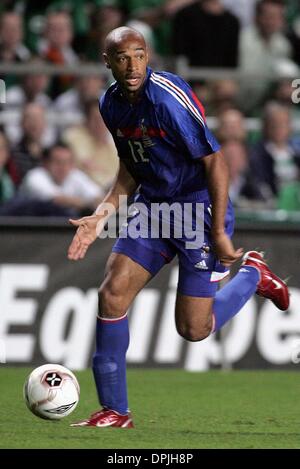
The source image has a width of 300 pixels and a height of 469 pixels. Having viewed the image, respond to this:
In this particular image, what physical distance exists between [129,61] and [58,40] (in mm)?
5997

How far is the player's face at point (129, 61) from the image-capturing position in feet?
20.1

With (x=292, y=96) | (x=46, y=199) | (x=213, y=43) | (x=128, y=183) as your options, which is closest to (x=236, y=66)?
(x=213, y=43)

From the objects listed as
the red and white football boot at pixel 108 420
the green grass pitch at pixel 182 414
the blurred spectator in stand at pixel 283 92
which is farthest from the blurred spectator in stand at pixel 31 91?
the red and white football boot at pixel 108 420

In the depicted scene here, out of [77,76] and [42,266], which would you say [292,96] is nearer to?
[77,76]

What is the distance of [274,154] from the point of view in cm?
1117

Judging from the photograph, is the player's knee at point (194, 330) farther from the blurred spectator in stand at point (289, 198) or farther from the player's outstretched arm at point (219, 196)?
the blurred spectator in stand at point (289, 198)

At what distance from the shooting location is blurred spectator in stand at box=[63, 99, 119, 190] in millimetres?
10836

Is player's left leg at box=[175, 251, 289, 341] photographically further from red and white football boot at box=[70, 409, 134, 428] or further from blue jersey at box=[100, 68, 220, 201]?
red and white football boot at box=[70, 409, 134, 428]

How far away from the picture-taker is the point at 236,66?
12.4 m

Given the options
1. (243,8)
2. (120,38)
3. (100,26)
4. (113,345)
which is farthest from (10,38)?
(113,345)

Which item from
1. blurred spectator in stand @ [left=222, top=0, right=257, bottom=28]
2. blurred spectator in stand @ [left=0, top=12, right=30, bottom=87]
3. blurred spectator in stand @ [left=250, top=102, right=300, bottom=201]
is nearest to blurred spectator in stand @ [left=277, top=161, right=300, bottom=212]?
blurred spectator in stand @ [left=250, top=102, right=300, bottom=201]

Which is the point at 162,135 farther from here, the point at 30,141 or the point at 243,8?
the point at 243,8

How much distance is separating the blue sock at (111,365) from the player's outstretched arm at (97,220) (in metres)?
0.42

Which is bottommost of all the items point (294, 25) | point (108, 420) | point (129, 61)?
point (108, 420)
